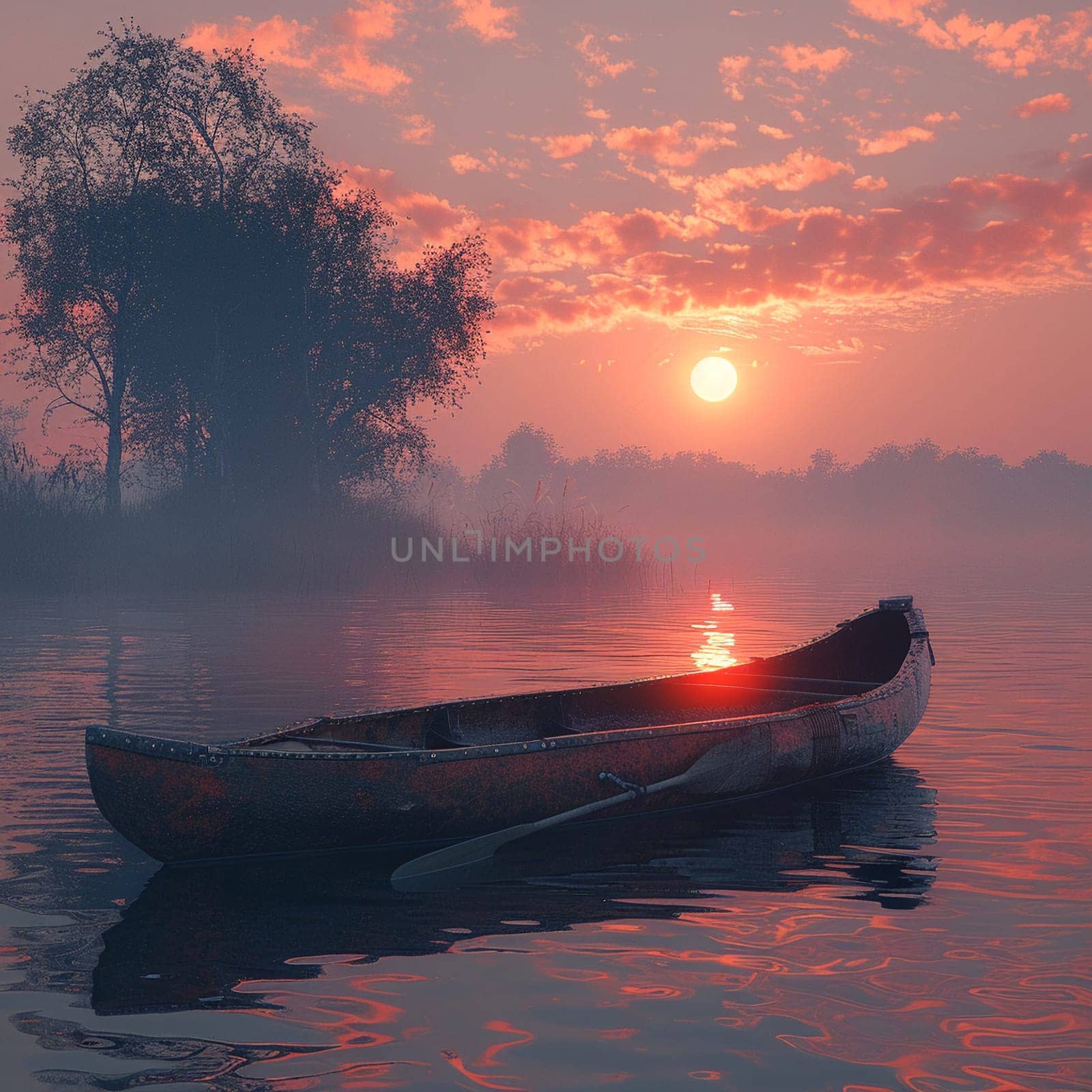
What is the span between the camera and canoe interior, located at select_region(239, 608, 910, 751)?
8164mm

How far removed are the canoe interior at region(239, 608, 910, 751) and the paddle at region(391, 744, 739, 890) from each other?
754 millimetres

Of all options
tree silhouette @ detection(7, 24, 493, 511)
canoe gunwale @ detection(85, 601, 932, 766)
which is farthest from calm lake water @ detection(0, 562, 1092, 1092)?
tree silhouette @ detection(7, 24, 493, 511)

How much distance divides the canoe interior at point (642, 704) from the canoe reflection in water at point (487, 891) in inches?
39.3

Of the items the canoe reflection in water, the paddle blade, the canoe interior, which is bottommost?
the canoe reflection in water

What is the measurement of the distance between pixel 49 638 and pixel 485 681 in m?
8.39

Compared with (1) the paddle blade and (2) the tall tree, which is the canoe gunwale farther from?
(2) the tall tree

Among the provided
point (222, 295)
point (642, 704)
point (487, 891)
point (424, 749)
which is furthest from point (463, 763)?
point (222, 295)

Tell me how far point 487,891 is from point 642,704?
4072 mm

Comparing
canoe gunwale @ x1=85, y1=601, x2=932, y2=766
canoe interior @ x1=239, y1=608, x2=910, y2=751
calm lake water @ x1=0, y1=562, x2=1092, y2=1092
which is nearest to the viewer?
calm lake water @ x1=0, y1=562, x2=1092, y2=1092

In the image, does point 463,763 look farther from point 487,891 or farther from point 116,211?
point 116,211

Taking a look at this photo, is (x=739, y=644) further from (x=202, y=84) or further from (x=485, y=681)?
(x=202, y=84)

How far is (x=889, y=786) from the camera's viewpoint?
29.2 ft

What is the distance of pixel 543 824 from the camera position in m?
6.89

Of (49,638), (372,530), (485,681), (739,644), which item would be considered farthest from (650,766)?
(372,530)
